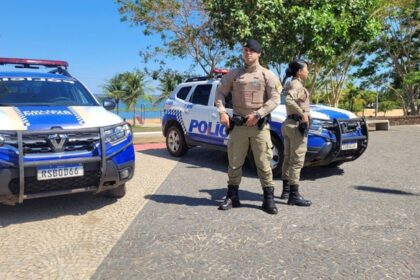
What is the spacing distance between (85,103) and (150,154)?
4.12 meters

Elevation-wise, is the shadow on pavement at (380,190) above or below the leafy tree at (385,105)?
below

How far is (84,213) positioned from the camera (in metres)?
4.68

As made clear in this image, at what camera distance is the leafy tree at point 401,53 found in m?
23.4

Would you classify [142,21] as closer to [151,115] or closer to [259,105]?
[259,105]

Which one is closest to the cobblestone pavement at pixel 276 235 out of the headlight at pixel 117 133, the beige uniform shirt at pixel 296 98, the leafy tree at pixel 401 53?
the headlight at pixel 117 133

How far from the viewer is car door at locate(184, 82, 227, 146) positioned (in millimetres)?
7500

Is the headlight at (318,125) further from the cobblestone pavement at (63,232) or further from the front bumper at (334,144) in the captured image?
the cobblestone pavement at (63,232)

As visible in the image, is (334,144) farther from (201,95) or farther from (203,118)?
(201,95)

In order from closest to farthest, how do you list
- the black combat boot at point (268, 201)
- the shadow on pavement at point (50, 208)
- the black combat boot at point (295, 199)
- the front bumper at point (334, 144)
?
1. the shadow on pavement at point (50, 208)
2. the black combat boot at point (268, 201)
3. the black combat boot at point (295, 199)
4. the front bumper at point (334, 144)

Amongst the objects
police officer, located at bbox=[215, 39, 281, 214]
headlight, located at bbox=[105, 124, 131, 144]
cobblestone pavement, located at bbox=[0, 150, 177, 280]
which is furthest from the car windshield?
police officer, located at bbox=[215, 39, 281, 214]

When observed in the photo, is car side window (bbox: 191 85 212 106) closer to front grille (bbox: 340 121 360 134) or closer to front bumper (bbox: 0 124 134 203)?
front grille (bbox: 340 121 360 134)

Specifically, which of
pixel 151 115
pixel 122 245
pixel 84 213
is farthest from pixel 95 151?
pixel 151 115

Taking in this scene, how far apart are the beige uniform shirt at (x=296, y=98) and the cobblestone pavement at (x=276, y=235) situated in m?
1.20

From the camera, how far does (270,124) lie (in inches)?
253
